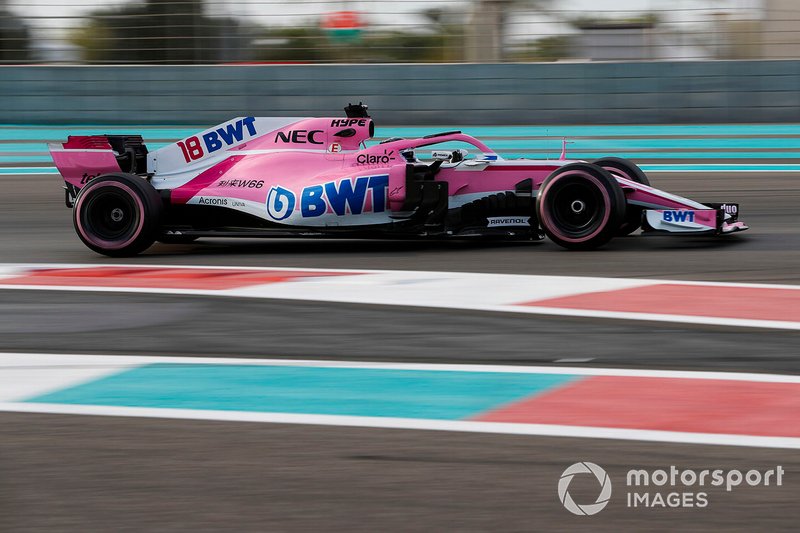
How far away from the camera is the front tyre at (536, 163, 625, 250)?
7398 millimetres

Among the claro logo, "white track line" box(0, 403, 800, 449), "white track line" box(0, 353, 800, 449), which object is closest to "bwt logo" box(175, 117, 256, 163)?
the claro logo

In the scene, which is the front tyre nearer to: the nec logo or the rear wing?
the nec logo

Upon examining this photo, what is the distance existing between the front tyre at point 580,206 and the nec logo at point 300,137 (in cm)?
174

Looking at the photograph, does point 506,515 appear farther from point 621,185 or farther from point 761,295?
point 621,185

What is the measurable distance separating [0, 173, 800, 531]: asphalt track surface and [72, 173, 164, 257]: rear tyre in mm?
210

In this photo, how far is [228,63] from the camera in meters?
19.0

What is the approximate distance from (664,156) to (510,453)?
536 inches

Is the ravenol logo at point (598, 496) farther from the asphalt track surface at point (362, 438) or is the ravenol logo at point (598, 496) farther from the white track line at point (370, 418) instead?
the white track line at point (370, 418)

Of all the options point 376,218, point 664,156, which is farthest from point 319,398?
point 664,156

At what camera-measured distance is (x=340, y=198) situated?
25.5 feet

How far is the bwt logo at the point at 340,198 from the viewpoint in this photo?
305 inches

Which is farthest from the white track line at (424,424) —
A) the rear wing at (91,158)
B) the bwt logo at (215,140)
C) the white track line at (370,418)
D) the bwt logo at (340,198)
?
the rear wing at (91,158)

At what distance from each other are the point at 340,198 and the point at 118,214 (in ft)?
5.65

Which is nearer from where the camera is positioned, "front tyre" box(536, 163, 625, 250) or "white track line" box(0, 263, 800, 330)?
"white track line" box(0, 263, 800, 330)
